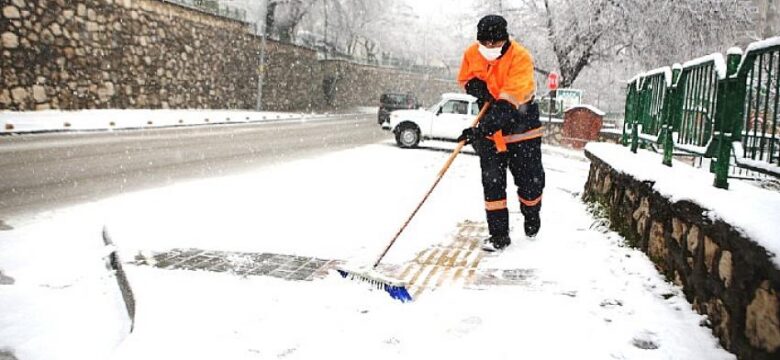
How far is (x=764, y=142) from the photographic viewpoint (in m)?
3.03

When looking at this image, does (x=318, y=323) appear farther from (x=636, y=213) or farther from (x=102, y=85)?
(x=102, y=85)

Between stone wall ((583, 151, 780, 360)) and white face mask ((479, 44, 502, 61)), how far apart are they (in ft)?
4.60

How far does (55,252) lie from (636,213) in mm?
4256

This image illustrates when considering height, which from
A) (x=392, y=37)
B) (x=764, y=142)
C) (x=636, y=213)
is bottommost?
(x=636, y=213)

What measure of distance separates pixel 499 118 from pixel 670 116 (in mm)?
1383

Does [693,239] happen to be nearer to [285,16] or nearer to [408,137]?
[408,137]

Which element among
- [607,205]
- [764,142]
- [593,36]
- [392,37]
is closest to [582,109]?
[593,36]

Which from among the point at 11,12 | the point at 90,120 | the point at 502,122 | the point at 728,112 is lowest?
the point at 90,120

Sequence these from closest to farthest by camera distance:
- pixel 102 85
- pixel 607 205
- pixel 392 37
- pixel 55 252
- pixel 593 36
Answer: pixel 55 252, pixel 607 205, pixel 102 85, pixel 593 36, pixel 392 37

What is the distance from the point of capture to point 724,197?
2.89m

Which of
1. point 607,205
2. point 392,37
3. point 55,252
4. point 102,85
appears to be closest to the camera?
point 55,252

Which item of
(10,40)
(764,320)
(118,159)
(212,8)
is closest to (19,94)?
(10,40)

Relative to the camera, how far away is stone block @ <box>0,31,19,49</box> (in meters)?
15.6

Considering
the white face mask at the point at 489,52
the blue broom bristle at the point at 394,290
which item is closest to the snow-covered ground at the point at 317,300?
the blue broom bristle at the point at 394,290
